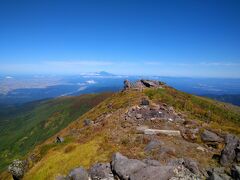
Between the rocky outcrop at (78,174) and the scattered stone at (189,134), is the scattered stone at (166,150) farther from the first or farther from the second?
the rocky outcrop at (78,174)

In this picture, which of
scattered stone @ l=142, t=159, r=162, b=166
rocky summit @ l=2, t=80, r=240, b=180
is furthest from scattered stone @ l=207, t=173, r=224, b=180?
scattered stone @ l=142, t=159, r=162, b=166

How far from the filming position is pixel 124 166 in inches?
661

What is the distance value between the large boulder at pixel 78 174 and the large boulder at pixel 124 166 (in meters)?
2.29

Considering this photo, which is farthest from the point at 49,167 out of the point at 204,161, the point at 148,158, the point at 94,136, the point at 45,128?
the point at 45,128

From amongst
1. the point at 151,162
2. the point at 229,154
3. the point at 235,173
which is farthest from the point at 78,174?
the point at 229,154

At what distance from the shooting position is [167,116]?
2994 centimetres

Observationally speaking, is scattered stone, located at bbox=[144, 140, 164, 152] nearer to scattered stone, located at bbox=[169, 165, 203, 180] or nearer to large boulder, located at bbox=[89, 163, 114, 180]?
scattered stone, located at bbox=[169, 165, 203, 180]

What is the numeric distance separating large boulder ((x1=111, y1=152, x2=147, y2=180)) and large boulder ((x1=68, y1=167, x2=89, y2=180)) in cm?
229

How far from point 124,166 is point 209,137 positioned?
11.2m

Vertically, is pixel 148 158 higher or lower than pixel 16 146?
higher

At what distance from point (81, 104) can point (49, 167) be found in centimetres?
17601

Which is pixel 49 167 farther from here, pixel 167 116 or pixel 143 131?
pixel 167 116

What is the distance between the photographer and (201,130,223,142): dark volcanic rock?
2264 cm

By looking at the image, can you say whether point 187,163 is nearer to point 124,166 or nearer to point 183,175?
point 183,175
